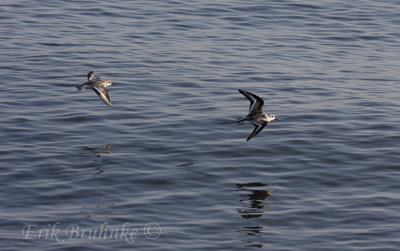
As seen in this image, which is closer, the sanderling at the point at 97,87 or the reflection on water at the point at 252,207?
the reflection on water at the point at 252,207

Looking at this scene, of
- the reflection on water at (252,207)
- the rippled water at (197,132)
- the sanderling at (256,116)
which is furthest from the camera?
the sanderling at (256,116)

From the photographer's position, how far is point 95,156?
48.2ft

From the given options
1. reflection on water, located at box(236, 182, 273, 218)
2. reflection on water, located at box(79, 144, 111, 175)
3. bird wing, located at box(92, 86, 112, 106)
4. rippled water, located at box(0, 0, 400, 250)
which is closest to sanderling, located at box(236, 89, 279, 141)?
rippled water, located at box(0, 0, 400, 250)

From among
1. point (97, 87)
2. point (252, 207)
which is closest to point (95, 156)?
point (97, 87)

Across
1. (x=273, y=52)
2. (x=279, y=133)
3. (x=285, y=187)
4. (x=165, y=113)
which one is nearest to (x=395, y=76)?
(x=273, y=52)

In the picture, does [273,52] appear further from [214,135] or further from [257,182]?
[257,182]

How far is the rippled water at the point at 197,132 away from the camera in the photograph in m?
12.0

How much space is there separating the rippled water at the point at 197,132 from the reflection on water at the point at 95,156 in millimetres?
41

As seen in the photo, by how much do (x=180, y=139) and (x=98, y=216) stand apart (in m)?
3.88

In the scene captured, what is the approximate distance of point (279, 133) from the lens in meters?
16.2

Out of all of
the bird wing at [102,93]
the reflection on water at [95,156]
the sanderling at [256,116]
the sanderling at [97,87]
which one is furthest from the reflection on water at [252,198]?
the sanderling at [97,87]

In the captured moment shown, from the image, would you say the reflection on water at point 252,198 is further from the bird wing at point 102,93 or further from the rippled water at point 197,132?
the bird wing at point 102,93

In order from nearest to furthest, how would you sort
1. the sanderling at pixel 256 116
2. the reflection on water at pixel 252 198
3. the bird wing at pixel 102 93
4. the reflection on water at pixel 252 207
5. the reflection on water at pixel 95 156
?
1. the reflection on water at pixel 252 207
2. the reflection on water at pixel 252 198
3. the reflection on water at pixel 95 156
4. the sanderling at pixel 256 116
5. the bird wing at pixel 102 93

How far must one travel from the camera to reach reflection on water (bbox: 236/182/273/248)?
38.3 ft
